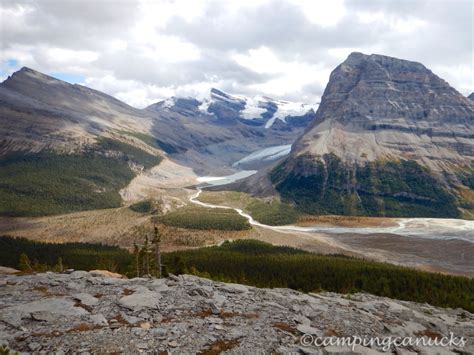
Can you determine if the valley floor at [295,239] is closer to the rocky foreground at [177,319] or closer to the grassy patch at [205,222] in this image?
the grassy patch at [205,222]

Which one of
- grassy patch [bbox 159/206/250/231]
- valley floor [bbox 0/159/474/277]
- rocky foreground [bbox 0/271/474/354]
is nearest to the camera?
rocky foreground [bbox 0/271/474/354]

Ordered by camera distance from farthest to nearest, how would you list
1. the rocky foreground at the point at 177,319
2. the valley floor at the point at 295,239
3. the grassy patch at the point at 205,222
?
the grassy patch at the point at 205,222, the valley floor at the point at 295,239, the rocky foreground at the point at 177,319

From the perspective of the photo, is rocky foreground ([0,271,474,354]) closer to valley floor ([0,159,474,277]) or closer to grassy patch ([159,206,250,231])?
valley floor ([0,159,474,277])

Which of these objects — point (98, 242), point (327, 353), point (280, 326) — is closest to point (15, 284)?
point (280, 326)

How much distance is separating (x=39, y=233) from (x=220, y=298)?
17358 centimetres

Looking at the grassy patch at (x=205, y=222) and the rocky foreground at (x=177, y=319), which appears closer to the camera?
→ the rocky foreground at (x=177, y=319)

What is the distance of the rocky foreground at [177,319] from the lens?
81.0 ft

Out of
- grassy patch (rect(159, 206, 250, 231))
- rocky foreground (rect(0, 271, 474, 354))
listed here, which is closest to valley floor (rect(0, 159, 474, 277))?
grassy patch (rect(159, 206, 250, 231))

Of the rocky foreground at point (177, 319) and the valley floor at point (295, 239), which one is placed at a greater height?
the rocky foreground at point (177, 319)

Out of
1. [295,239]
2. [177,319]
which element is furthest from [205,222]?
[177,319]

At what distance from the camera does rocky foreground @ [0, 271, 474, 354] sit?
2469 centimetres

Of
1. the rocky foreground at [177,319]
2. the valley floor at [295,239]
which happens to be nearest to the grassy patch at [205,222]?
the valley floor at [295,239]

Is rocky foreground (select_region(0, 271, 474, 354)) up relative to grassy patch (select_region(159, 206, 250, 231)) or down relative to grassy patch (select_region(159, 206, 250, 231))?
up

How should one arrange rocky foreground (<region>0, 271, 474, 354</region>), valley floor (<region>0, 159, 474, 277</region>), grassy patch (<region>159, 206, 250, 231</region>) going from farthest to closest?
grassy patch (<region>159, 206, 250, 231</region>) < valley floor (<region>0, 159, 474, 277</region>) < rocky foreground (<region>0, 271, 474, 354</region>)
